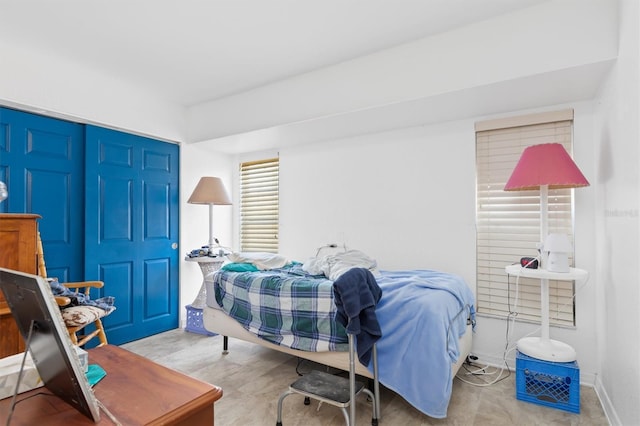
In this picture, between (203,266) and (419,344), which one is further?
(203,266)

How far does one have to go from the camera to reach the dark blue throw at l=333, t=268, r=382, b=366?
1.84m

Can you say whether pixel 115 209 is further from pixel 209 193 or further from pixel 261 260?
pixel 261 260

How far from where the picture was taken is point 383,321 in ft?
7.00

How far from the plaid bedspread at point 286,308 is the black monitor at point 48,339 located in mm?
1629

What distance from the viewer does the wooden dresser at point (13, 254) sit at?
1.92 metres

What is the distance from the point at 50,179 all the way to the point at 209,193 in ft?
4.52

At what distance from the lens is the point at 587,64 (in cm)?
210

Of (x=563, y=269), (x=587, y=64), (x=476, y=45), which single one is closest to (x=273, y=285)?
(x=563, y=269)

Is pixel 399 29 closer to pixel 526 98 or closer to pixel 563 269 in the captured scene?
pixel 526 98

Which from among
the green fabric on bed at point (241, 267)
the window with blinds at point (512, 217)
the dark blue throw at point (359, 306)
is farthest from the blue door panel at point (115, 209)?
the window with blinds at point (512, 217)

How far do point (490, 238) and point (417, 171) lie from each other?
0.88 meters

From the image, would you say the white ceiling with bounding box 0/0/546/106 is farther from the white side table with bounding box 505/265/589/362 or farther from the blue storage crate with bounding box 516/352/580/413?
the blue storage crate with bounding box 516/352/580/413

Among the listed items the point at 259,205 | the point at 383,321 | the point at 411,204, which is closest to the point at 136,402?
the point at 383,321

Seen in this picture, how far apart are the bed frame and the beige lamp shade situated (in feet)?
3.96
